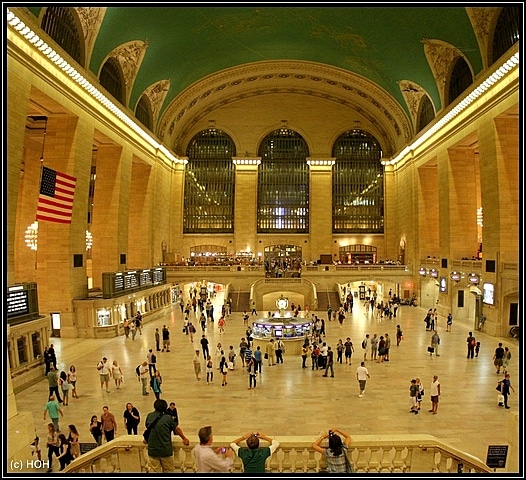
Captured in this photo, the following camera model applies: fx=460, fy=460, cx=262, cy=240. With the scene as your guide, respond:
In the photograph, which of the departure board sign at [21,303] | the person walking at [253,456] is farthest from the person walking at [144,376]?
the person walking at [253,456]

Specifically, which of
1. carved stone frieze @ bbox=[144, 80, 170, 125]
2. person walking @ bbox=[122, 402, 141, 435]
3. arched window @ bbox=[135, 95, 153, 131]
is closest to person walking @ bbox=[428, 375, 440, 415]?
person walking @ bbox=[122, 402, 141, 435]

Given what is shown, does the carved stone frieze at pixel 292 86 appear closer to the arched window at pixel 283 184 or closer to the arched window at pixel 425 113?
the arched window at pixel 425 113

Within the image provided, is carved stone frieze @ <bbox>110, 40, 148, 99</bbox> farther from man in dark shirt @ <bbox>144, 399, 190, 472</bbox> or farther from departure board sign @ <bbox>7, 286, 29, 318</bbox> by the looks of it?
man in dark shirt @ <bbox>144, 399, 190, 472</bbox>

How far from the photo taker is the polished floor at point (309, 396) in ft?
31.4

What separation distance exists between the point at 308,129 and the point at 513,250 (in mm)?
23601

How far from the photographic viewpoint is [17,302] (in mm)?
14141

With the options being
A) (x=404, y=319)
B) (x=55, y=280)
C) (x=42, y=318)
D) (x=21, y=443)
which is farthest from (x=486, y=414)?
(x=55, y=280)

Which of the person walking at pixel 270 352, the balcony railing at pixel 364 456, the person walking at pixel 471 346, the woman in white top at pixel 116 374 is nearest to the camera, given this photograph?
the balcony railing at pixel 364 456

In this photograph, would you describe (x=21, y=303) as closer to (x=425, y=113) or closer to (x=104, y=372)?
(x=104, y=372)

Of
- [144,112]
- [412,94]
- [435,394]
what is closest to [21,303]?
[435,394]

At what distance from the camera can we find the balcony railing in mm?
5832

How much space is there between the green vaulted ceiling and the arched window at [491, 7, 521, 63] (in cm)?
114

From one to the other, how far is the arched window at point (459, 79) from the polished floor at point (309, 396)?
1328 cm

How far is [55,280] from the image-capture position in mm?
19484
